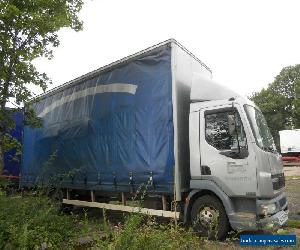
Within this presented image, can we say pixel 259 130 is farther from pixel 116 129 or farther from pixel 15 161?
pixel 15 161

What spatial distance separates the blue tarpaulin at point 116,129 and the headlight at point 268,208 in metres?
1.95

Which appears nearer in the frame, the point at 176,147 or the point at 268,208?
the point at 268,208

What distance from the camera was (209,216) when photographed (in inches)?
285

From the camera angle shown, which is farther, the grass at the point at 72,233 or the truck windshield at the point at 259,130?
the truck windshield at the point at 259,130

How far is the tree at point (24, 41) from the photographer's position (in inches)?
354

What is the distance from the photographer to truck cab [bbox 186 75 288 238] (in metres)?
6.81

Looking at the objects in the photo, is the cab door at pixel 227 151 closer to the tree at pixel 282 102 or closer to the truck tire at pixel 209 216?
the truck tire at pixel 209 216

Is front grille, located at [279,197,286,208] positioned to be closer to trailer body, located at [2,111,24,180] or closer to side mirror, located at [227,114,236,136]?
side mirror, located at [227,114,236,136]

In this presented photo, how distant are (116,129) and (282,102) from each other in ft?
148

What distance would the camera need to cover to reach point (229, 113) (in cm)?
727

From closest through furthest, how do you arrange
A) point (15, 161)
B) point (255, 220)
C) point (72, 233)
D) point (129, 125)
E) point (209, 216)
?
point (255, 220)
point (72, 233)
point (209, 216)
point (129, 125)
point (15, 161)

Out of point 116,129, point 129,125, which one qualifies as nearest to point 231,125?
point 129,125

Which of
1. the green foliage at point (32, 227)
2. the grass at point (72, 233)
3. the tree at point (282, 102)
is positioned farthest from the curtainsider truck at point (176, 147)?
the tree at point (282, 102)

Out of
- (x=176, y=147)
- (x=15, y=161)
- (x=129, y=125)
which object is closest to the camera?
(x=176, y=147)
